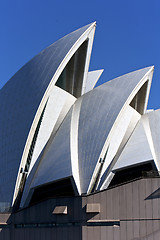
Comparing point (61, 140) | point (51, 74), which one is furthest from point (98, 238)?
point (51, 74)

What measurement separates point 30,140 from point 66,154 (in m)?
2.80

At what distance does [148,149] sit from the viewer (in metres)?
25.3

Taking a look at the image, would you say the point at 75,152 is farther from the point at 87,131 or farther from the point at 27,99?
the point at 27,99

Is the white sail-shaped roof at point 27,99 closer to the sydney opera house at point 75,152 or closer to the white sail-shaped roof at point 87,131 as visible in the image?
the sydney opera house at point 75,152

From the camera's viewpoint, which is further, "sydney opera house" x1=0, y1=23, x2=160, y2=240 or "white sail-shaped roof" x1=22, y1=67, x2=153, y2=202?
"white sail-shaped roof" x1=22, y1=67, x2=153, y2=202

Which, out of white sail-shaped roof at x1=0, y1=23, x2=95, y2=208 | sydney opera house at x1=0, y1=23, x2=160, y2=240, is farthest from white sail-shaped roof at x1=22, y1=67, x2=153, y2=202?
white sail-shaped roof at x1=0, y1=23, x2=95, y2=208

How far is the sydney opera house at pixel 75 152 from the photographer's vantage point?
21.0 meters

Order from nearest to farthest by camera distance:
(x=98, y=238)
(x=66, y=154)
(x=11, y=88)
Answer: (x=98, y=238) → (x=66, y=154) → (x=11, y=88)

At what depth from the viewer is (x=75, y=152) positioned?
2547 centimetres

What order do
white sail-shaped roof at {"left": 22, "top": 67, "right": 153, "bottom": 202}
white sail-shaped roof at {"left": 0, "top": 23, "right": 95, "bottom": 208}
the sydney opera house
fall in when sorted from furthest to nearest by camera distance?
white sail-shaped roof at {"left": 0, "top": 23, "right": 95, "bottom": 208}, white sail-shaped roof at {"left": 22, "top": 67, "right": 153, "bottom": 202}, the sydney opera house

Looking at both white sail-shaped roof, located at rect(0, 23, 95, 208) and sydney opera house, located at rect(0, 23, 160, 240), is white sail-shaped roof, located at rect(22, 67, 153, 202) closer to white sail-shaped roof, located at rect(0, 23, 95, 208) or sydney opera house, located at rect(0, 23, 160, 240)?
sydney opera house, located at rect(0, 23, 160, 240)

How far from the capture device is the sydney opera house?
829 inches

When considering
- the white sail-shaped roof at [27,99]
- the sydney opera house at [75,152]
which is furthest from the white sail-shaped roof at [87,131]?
the white sail-shaped roof at [27,99]

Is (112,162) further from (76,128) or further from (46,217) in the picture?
(46,217)
